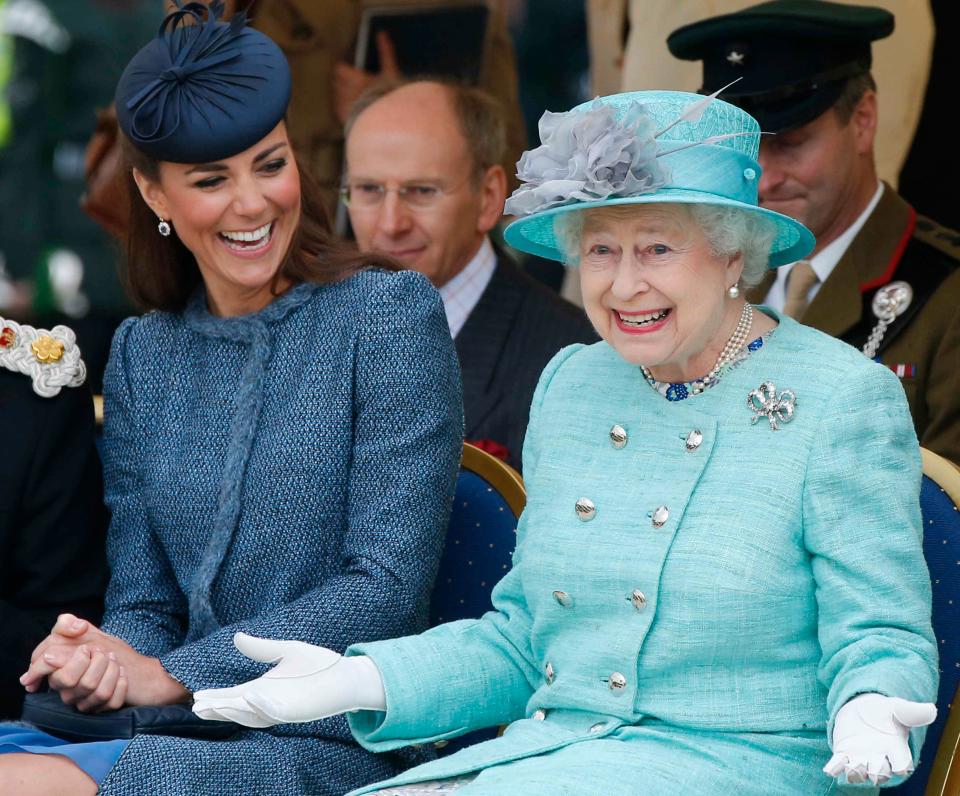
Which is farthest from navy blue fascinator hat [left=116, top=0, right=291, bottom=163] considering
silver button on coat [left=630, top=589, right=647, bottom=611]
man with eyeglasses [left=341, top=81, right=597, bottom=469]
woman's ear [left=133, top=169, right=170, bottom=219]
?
man with eyeglasses [left=341, top=81, right=597, bottom=469]

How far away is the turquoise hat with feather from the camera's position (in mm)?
2221

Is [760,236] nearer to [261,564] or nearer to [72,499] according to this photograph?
[261,564]

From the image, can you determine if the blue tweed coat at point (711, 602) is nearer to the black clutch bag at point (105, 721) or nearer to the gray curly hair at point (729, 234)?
the gray curly hair at point (729, 234)

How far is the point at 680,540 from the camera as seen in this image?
2250 mm

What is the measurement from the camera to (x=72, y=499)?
117 inches

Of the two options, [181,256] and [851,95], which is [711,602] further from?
[851,95]

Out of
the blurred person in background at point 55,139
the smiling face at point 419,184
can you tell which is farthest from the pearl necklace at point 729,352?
the blurred person in background at point 55,139

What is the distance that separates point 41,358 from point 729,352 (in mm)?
1297

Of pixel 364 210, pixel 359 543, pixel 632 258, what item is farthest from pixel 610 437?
pixel 364 210

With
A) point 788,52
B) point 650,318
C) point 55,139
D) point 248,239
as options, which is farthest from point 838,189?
point 55,139

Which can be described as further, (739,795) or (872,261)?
(872,261)

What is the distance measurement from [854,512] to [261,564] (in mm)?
1035

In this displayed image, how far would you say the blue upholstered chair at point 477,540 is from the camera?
2.87 m

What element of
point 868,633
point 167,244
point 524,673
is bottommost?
point 524,673
